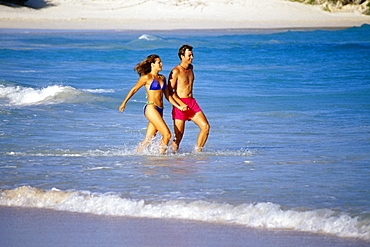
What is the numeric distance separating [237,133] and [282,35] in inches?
1316

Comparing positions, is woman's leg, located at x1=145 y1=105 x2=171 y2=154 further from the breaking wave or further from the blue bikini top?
the breaking wave

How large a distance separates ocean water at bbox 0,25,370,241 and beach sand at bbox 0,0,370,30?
2886 centimetres

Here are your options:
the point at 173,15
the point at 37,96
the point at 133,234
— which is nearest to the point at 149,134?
the point at 133,234

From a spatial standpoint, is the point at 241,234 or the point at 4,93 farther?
the point at 4,93

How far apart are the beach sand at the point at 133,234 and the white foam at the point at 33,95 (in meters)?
9.19

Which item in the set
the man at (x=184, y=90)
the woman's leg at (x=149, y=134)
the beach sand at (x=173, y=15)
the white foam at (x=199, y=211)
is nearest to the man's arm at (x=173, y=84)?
the man at (x=184, y=90)

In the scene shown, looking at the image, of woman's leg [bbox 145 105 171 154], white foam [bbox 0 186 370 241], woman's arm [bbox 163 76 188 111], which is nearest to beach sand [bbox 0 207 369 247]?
white foam [bbox 0 186 370 241]

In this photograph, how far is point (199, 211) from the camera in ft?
18.9

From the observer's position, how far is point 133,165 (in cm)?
786

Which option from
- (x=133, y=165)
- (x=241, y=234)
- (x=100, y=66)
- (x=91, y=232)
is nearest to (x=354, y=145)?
(x=133, y=165)

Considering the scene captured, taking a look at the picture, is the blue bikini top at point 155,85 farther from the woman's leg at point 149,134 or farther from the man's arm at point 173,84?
the woman's leg at point 149,134

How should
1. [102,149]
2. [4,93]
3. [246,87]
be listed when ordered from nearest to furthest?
[102,149]
[4,93]
[246,87]

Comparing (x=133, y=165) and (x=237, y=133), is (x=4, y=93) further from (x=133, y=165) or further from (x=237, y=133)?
(x=133, y=165)

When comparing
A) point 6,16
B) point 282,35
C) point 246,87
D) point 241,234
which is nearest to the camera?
point 241,234
